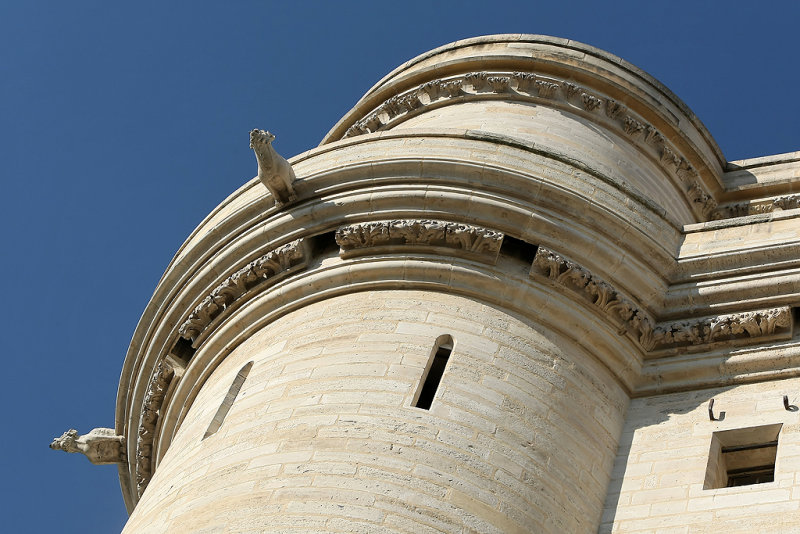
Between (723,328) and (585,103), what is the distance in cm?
511

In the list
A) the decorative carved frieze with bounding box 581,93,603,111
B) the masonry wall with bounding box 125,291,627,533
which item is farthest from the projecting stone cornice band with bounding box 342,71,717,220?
the masonry wall with bounding box 125,291,627,533

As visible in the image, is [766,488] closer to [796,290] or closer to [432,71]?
[796,290]

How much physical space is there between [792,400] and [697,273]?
1730 millimetres

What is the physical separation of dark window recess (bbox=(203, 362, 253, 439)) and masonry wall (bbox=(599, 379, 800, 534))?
10.4ft

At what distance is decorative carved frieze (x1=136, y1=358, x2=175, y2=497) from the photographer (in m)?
14.1

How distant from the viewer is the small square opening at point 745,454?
11.1 metres

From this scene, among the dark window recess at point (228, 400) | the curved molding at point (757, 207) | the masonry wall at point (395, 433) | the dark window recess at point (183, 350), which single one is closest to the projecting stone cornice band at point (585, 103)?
the curved molding at point (757, 207)

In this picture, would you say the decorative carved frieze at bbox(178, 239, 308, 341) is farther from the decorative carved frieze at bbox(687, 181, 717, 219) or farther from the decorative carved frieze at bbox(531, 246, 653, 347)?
the decorative carved frieze at bbox(687, 181, 717, 219)

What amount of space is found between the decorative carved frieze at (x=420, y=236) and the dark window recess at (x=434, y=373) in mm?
1161

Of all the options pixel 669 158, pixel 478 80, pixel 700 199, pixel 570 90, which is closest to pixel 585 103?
pixel 570 90

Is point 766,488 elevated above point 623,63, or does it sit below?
below

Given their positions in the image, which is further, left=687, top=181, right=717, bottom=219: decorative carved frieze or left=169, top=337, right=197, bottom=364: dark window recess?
left=687, top=181, right=717, bottom=219: decorative carved frieze

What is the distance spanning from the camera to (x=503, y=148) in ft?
43.5

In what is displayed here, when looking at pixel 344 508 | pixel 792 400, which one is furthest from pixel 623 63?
pixel 344 508
